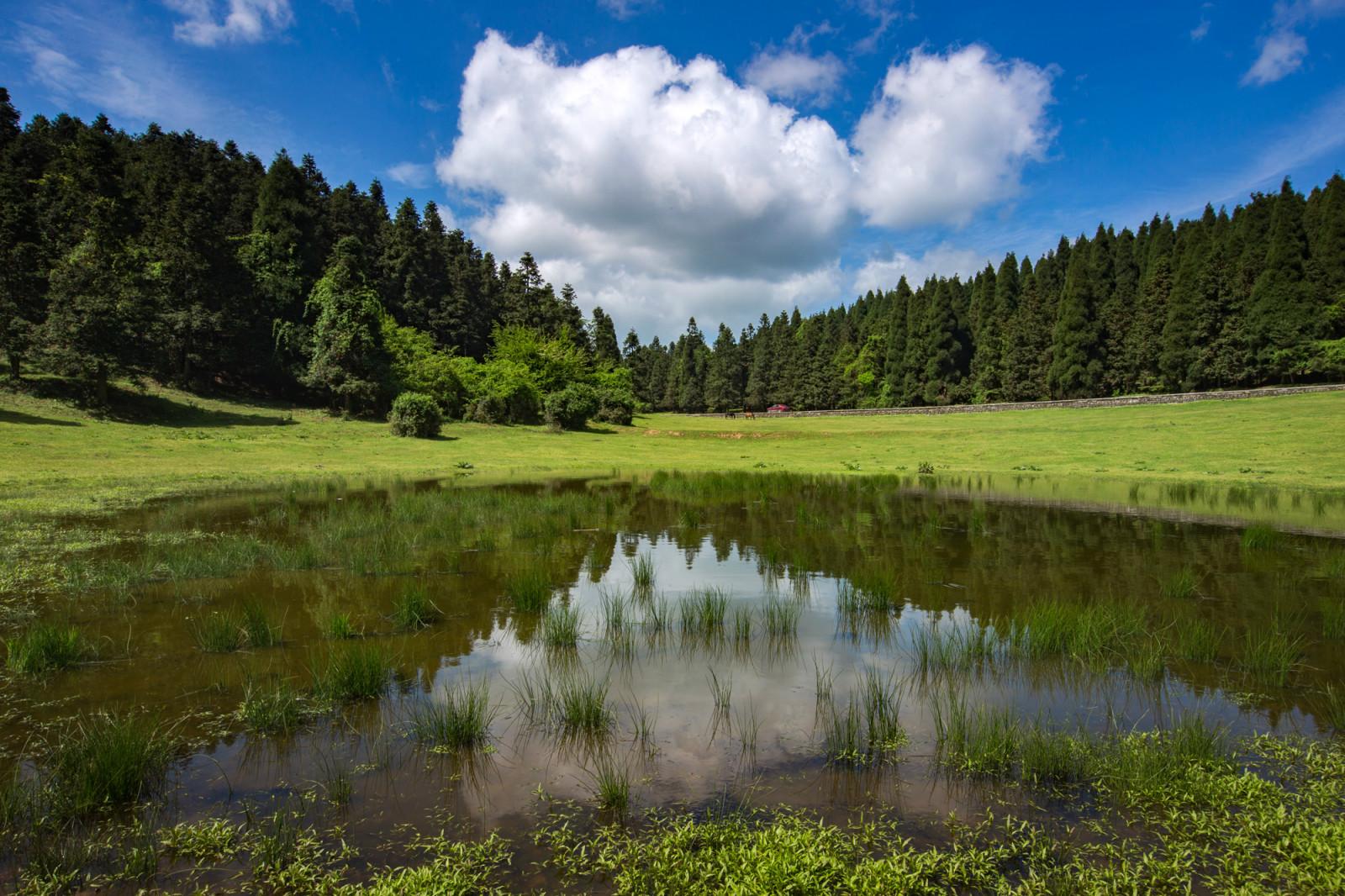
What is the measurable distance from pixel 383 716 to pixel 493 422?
4434 cm

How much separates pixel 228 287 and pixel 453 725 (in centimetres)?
5169

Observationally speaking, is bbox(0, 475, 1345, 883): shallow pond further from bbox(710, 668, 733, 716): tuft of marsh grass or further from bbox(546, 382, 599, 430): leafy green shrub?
bbox(546, 382, 599, 430): leafy green shrub

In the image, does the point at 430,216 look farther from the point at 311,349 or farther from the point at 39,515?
the point at 39,515

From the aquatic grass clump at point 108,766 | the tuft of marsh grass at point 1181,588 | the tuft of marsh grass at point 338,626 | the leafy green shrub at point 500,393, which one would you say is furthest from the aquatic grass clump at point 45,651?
the leafy green shrub at point 500,393

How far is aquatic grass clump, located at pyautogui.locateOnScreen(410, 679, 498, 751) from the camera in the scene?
16.2ft

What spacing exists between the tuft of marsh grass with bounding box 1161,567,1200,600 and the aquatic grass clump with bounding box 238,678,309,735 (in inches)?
420

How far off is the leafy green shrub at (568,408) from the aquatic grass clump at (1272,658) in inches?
1708

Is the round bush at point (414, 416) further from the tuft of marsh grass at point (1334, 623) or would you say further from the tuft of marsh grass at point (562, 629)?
the tuft of marsh grass at point (1334, 623)

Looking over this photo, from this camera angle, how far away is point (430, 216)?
254 ft

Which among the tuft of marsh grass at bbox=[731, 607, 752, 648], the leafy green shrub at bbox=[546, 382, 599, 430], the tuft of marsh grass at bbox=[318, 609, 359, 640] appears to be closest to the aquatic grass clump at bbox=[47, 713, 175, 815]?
the tuft of marsh grass at bbox=[318, 609, 359, 640]

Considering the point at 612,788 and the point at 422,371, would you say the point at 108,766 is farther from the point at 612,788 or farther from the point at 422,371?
the point at 422,371

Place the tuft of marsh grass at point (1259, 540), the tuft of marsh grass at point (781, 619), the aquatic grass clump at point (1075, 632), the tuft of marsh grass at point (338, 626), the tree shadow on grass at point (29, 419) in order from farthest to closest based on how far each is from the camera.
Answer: the tree shadow on grass at point (29, 419) < the tuft of marsh grass at point (1259, 540) < the tuft of marsh grass at point (781, 619) < the tuft of marsh grass at point (338, 626) < the aquatic grass clump at point (1075, 632)

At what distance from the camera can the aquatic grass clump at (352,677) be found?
5.73 meters

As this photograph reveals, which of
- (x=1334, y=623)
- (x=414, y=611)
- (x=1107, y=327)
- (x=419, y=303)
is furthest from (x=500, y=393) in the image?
(x=1107, y=327)
